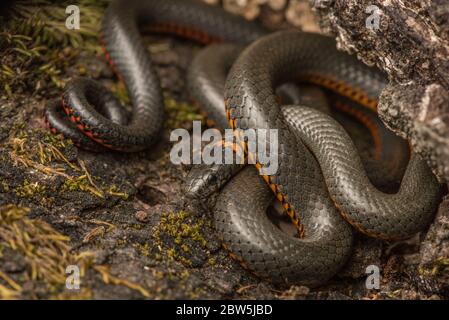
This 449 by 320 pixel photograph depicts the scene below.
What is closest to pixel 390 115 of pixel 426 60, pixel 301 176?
pixel 426 60

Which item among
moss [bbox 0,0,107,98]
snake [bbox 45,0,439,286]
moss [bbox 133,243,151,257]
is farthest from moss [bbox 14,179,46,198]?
moss [bbox 0,0,107,98]

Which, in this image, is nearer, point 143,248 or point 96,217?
point 143,248

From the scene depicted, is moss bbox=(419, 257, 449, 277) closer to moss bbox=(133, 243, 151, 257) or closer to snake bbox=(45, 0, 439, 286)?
snake bbox=(45, 0, 439, 286)

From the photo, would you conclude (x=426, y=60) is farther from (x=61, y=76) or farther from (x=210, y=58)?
(x=61, y=76)

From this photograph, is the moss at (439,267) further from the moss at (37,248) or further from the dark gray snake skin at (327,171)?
the moss at (37,248)

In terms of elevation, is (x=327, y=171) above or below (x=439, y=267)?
above

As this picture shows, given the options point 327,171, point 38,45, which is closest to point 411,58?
point 327,171

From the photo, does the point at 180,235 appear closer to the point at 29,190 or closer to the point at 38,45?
the point at 29,190
